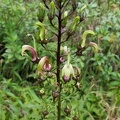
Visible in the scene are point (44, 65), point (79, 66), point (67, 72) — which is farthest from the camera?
point (79, 66)

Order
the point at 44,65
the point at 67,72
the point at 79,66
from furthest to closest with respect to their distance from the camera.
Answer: the point at 79,66, the point at 44,65, the point at 67,72

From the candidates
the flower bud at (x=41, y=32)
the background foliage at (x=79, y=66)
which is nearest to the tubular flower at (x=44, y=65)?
the flower bud at (x=41, y=32)

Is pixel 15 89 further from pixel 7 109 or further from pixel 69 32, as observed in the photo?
pixel 69 32

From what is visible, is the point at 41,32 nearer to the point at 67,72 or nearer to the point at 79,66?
the point at 67,72

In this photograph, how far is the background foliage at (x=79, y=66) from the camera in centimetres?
302

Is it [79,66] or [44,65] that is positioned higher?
[79,66]

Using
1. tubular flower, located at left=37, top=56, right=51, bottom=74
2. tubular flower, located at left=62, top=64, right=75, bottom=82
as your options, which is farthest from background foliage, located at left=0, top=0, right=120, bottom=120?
tubular flower, located at left=62, top=64, right=75, bottom=82

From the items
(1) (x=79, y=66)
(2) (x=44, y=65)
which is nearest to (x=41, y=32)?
(2) (x=44, y=65)

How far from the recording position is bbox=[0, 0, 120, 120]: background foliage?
9.92 ft

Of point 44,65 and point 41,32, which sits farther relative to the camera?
point 44,65

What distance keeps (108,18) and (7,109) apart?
1337 millimetres

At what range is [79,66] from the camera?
334cm

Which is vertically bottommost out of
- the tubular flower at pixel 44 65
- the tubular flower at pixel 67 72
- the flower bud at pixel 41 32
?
the tubular flower at pixel 67 72

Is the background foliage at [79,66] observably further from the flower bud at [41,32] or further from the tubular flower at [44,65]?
the flower bud at [41,32]
